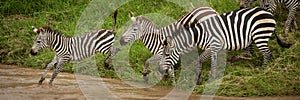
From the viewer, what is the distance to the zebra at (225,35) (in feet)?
29.6

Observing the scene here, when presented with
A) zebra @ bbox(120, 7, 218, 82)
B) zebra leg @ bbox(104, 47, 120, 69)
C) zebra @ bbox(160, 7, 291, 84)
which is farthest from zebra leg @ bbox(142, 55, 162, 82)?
zebra leg @ bbox(104, 47, 120, 69)

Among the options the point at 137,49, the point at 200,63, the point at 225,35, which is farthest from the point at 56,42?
the point at 225,35

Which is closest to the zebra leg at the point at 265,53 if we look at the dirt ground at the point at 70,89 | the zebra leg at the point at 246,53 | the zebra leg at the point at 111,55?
the zebra leg at the point at 246,53

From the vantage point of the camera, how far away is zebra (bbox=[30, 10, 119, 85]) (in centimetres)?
878

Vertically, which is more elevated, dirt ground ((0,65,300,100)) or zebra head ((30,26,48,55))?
zebra head ((30,26,48,55))

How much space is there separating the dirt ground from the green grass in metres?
0.36

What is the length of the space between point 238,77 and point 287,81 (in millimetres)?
791

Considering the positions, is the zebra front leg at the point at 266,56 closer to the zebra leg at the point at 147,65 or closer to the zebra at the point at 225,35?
the zebra at the point at 225,35

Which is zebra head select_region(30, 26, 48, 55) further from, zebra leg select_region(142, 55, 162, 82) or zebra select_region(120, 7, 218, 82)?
zebra leg select_region(142, 55, 162, 82)

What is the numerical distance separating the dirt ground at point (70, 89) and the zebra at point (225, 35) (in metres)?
0.77

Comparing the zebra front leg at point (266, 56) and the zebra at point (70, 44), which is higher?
the zebra at point (70, 44)

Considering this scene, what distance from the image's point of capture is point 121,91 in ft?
27.3

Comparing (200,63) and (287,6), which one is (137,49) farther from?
(287,6)

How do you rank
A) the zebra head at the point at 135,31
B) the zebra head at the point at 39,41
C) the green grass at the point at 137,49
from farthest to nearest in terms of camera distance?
the zebra head at the point at 135,31
the zebra head at the point at 39,41
the green grass at the point at 137,49
